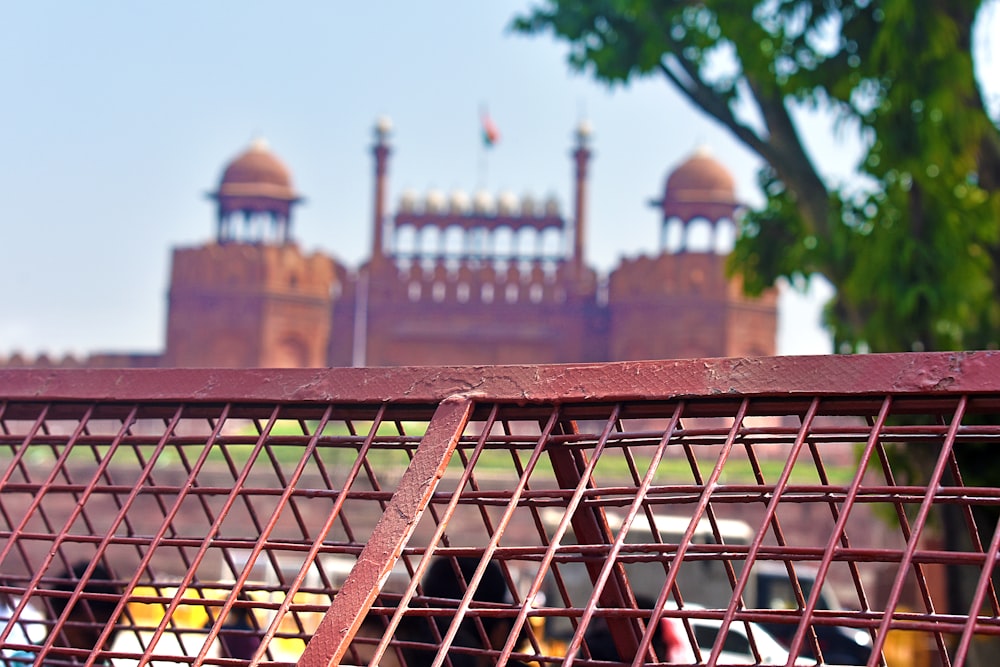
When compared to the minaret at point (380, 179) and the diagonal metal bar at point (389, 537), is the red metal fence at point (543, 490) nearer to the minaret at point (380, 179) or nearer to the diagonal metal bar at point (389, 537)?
the diagonal metal bar at point (389, 537)

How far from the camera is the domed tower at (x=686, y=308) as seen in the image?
23062 mm

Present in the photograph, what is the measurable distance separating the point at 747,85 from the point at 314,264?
62.9 ft

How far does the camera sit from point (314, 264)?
954 inches

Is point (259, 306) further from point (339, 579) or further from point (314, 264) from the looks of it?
point (339, 579)

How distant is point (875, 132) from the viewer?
501cm

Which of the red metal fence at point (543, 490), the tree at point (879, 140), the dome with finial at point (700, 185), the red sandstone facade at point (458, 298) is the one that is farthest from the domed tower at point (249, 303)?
the red metal fence at point (543, 490)

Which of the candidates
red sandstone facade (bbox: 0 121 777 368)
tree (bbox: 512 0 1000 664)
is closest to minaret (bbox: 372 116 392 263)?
red sandstone facade (bbox: 0 121 777 368)

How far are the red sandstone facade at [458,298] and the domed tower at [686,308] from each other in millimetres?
24

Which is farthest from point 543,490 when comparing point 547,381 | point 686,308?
point 686,308

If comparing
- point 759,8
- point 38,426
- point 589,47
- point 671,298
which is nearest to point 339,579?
point 589,47

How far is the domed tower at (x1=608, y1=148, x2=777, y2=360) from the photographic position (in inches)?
908

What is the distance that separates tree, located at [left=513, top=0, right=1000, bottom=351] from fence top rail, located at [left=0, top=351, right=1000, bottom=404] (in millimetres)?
3468

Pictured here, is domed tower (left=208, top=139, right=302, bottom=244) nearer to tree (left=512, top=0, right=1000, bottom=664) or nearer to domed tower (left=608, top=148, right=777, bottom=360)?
domed tower (left=608, top=148, right=777, bottom=360)

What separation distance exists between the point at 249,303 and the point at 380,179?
3546 millimetres
